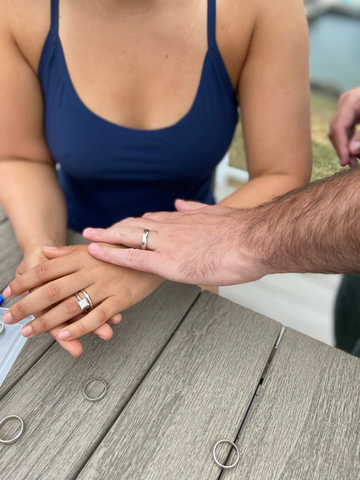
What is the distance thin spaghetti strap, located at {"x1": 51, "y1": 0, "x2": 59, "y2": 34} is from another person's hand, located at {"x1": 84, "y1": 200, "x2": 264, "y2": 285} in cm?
44

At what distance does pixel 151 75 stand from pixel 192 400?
2.23 ft

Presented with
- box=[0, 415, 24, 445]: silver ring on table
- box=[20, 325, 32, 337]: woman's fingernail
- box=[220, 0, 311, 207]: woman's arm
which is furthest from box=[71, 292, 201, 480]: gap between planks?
box=[220, 0, 311, 207]: woman's arm

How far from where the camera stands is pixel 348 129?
80 cm

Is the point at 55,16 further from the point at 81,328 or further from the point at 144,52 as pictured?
the point at 81,328

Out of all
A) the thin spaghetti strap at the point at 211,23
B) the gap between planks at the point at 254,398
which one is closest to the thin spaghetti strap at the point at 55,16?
the thin spaghetti strap at the point at 211,23

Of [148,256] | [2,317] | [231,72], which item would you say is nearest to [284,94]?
[231,72]

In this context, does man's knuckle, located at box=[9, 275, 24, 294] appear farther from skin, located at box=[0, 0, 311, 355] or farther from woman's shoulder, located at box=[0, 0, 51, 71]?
woman's shoulder, located at box=[0, 0, 51, 71]

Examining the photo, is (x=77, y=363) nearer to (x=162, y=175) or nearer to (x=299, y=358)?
(x=299, y=358)

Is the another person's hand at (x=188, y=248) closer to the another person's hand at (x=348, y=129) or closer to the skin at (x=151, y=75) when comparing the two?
the skin at (x=151, y=75)

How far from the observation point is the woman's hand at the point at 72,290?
616 millimetres

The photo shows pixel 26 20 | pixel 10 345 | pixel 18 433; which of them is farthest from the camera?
pixel 26 20

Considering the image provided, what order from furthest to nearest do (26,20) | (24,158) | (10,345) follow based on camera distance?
(24,158)
(26,20)
(10,345)

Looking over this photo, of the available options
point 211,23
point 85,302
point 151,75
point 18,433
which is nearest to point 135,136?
point 151,75

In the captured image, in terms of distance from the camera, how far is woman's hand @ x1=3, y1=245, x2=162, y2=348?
0.62 m
